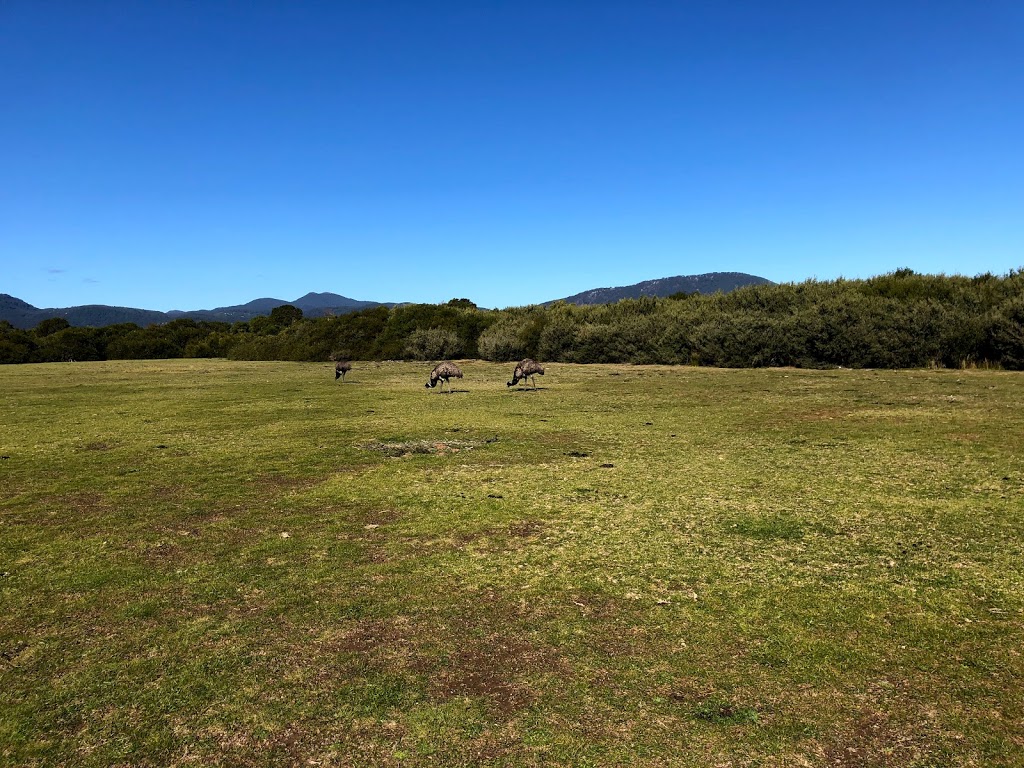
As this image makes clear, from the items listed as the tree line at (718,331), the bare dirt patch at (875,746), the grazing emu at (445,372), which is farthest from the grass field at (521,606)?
the tree line at (718,331)

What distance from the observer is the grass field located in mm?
3043

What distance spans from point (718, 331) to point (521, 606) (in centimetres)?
3135

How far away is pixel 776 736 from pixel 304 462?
834 centimetres

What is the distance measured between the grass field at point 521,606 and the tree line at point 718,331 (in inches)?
815

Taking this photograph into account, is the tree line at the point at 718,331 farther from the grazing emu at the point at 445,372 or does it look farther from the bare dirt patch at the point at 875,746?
the bare dirt patch at the point at 875,746

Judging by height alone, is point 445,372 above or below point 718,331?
below

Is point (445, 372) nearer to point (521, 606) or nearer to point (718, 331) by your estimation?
point (521, 606)

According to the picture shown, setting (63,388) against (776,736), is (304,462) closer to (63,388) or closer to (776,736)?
(776,736)

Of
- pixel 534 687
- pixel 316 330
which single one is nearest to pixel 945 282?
pixel 534 687

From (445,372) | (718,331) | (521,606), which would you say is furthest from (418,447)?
(718,331)

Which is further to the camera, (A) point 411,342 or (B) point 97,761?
(A) point 411,342

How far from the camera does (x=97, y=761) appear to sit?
2898mm

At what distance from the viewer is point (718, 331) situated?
3325cm

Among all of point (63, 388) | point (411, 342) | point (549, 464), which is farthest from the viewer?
point (411, 342)
